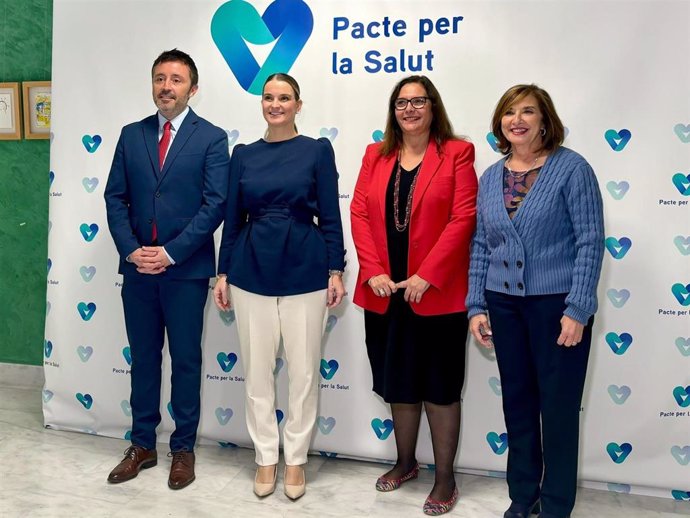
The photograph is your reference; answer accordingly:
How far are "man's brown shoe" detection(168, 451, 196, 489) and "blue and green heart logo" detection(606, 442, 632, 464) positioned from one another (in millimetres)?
1746

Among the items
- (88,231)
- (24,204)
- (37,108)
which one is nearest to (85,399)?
(88,231)

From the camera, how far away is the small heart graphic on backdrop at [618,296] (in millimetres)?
2551

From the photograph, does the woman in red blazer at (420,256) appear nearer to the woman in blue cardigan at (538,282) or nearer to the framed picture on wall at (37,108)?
the woman in blue cardigan at (538,282)

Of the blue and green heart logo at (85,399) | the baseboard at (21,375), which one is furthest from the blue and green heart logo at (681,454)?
the baseboard at (21,375)

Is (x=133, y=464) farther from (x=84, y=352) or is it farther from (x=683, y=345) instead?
(x=683, y=345)

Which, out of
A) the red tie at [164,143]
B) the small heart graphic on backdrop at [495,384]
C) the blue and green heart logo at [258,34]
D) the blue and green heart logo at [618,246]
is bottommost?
the small heart graphic on backdrop at [495,384]

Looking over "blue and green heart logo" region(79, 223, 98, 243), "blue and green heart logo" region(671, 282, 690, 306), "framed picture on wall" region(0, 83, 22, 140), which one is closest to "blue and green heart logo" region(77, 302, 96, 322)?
"blue and green heart logo" region(79, 223, 98, 243)

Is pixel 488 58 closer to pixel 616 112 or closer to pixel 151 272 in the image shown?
pixel 616 112

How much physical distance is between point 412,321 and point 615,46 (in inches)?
54.1

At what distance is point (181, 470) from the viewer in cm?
255

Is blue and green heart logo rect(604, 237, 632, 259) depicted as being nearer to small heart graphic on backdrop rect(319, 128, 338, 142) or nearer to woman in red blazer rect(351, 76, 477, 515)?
woman in red blazer rect(351, 76, 477, 515)

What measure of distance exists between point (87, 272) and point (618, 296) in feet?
8.16

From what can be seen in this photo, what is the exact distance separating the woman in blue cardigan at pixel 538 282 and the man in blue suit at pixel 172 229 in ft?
3.56

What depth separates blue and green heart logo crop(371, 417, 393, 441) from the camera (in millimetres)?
2816
